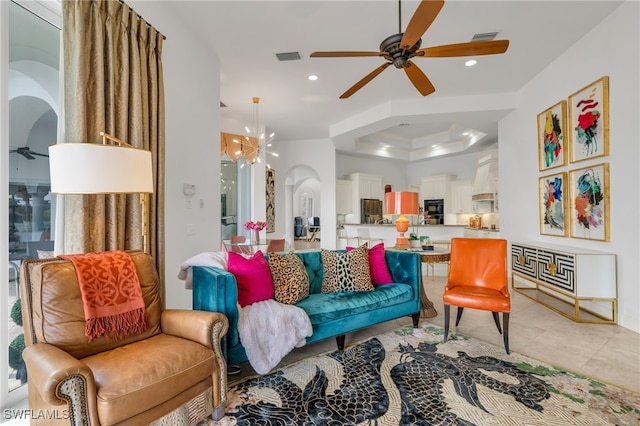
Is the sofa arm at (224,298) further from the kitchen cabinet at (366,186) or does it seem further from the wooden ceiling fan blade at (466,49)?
the kitchen cabinet at (366,186)

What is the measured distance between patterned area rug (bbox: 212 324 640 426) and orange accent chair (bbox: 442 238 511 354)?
1.35ft

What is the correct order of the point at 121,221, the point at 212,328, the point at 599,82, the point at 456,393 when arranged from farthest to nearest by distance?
the point at 599,82 < the point at 121,221 < the point at 456,393 < the point at 212,328

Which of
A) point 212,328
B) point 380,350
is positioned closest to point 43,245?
point 212,328

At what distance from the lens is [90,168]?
1564mm

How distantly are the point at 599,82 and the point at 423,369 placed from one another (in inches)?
143

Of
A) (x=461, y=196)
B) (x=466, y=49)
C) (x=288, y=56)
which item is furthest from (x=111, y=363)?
(x=461, y=196)

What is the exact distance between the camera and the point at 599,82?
A: 3332 millimetres

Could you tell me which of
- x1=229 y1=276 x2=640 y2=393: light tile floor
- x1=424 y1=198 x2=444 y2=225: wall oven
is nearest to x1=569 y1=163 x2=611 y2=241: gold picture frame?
x1=229 y1=276 x2=640 y2=393: light tile floor

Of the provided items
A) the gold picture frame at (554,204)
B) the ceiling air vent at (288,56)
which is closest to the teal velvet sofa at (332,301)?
the gold picture frame at (554,204)

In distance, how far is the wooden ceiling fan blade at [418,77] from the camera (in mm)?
2562

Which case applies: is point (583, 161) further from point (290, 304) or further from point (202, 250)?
point (202, 250)

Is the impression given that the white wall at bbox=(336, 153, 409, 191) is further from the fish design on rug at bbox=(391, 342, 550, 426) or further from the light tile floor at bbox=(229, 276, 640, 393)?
the fish design on rug at bbox=(391, 342, 550, 426)

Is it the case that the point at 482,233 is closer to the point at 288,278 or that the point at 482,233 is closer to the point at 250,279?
the point at 288,278

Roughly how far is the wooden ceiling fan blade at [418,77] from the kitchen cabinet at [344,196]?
582cm
